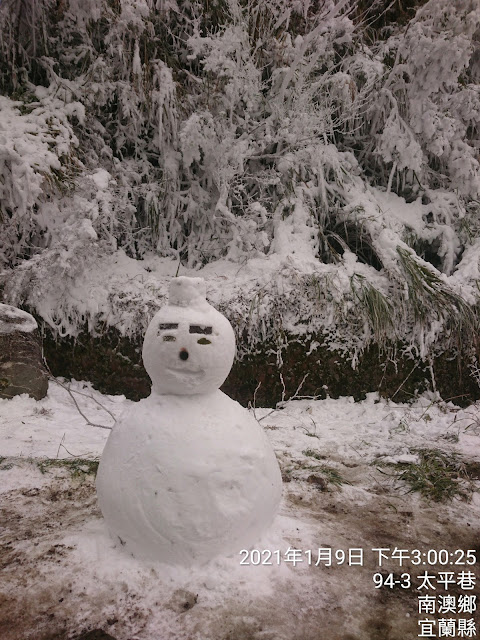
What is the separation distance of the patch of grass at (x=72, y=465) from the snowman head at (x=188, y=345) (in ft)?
3.75

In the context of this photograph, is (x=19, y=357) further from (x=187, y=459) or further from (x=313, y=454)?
(x=187, y=459)

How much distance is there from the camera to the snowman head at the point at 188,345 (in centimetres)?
205

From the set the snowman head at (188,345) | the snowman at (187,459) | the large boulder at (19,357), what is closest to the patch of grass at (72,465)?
the snowman at (187,459)

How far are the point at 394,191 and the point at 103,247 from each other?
12.0 feet

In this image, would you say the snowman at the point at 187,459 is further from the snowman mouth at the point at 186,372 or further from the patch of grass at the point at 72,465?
the patch of grass at the point at 72,465

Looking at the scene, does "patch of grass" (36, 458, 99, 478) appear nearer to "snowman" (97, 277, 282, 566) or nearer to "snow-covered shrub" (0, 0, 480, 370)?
"snowman" (97, 277, 282, 566)

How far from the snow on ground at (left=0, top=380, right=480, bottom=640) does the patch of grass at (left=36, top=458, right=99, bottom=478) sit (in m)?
0.01

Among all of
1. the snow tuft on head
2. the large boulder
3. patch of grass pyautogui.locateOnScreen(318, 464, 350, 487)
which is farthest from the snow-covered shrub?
the snow tuft on head

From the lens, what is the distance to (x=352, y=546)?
2.19m

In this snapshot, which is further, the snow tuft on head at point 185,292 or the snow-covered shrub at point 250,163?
the snow-covered shrub at point 250,163

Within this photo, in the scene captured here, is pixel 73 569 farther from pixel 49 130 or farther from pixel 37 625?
pixel 49 130

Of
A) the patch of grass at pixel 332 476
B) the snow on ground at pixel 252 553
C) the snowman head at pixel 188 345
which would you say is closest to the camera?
the snow on ground at pixel 252 553

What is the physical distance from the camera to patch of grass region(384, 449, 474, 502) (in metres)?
2.76

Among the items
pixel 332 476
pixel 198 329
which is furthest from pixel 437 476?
pixel 198 329
